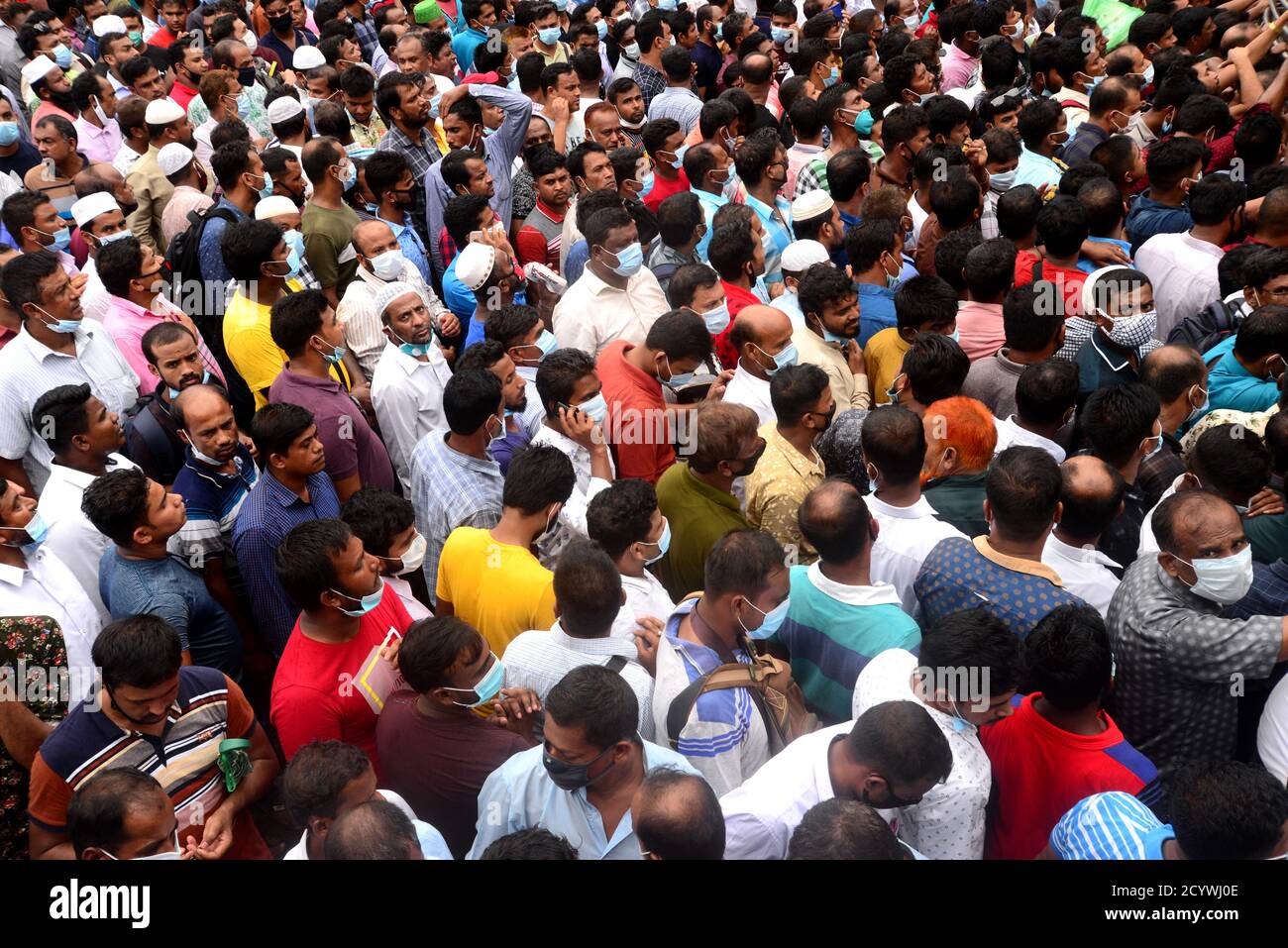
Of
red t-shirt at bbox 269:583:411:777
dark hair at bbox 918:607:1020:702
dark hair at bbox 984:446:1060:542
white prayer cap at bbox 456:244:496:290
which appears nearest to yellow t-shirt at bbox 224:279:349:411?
white prayer cap at bbox 456:244:496:290

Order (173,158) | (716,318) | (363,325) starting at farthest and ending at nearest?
1. (173,158)
2. (363,325)
3. (716,318)

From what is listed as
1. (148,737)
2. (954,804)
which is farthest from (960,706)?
(148,737)

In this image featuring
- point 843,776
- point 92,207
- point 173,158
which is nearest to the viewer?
point 843,776

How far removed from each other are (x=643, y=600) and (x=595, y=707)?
92 cm

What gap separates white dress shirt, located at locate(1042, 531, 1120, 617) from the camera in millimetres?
3883

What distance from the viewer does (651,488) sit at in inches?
156

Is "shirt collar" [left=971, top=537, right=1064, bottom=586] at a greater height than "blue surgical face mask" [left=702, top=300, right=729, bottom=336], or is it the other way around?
"shirt collar" [left=971, top=537, right=1064, bottom=586]

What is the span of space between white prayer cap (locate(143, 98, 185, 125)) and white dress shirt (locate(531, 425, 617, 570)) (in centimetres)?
405

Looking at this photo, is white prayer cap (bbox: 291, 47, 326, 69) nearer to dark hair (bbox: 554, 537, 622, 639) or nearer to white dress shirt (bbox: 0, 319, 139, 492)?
white dress shirt (bbox: 0, 319, 139, 492)

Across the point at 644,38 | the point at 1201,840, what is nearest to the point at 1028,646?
the point at 1201,840

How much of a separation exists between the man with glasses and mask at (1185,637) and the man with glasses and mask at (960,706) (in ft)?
1.72

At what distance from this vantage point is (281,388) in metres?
5.01

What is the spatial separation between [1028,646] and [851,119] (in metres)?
5.44

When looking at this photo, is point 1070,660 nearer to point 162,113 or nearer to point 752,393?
point 752,393
